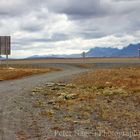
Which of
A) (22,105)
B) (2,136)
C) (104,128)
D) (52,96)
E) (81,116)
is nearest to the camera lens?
(2,136)

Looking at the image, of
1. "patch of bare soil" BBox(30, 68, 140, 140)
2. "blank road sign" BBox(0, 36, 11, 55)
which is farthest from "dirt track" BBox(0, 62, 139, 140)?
"blank road sign" BBox(0, 36, 11, 55)

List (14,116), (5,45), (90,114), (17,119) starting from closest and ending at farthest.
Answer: (17,119), (14,116), (90,114), (5,45)

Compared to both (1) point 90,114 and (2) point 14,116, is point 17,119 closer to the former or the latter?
(2) point 14,116

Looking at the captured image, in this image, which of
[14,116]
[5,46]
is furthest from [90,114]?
[5,46]

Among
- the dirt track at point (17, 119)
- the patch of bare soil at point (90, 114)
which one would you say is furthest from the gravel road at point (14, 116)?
the patch of bare soil at point (90, 114)

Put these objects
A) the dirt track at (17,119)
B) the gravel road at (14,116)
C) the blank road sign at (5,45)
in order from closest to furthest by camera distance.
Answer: the dirt track at (17,119) < the gravel road at (14,116) < the blank road sign at (5,45)

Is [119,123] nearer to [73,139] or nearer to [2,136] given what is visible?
[73,139]

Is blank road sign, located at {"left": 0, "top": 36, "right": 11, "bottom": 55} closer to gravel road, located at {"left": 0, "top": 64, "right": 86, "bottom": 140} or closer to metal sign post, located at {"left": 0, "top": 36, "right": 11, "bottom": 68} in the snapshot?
metal sign post, located at {"left": 0, "top": 36, "right": 11, "bottom": 68}

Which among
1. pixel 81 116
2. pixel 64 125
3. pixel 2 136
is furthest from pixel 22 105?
pixel 2 136

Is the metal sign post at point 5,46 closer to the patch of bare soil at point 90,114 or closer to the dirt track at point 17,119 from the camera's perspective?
the patch of bare soil at point 90,114

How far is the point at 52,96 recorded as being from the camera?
23.0 meters

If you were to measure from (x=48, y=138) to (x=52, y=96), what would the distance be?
11.2 meters

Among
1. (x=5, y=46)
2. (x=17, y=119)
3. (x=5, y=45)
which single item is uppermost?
(x=5, y=45)

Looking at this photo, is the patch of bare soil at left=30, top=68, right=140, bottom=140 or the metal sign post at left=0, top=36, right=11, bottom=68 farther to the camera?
the metal sign post at left=0, top=36, right=11, bottom=68
